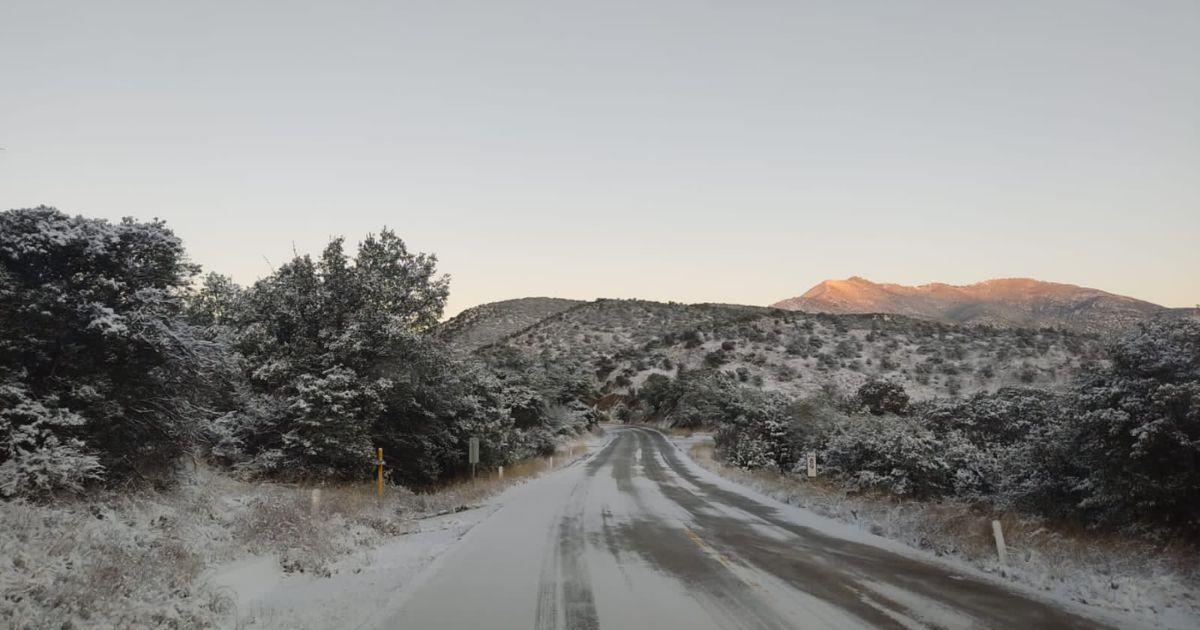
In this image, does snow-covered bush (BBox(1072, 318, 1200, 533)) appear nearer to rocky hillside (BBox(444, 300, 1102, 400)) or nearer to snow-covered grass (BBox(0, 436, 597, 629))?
snow-covered grass (BBox(0, 436, 597, 629))

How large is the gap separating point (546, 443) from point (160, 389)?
30.1 m

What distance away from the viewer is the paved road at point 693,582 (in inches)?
276

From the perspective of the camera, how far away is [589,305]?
13050cm

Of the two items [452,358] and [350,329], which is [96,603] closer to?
[350,329]

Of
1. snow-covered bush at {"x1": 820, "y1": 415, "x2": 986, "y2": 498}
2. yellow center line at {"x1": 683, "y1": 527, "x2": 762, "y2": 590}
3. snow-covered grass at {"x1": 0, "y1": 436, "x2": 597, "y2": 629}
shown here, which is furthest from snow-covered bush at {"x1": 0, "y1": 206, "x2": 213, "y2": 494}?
snow-covered bush at {"x1": 820, "y1": 415, "x2": 986, "y2": 498}

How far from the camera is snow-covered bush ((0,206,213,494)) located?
988cm

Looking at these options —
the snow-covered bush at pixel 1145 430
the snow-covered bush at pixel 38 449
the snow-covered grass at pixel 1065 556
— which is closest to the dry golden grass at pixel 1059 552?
the snow-covered grass at pixel 1065 556

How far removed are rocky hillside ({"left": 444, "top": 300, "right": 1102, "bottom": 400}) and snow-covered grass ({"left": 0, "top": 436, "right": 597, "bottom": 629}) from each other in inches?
562

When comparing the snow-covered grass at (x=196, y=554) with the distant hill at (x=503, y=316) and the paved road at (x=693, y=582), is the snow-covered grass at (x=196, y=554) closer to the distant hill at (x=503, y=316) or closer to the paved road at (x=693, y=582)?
the paved road at (x=693, y=582)

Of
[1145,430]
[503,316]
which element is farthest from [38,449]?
[503,316]

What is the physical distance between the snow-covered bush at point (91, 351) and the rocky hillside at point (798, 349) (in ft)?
47.4

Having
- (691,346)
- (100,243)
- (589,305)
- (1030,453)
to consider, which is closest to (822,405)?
(1030,453)

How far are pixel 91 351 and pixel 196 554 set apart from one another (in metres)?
4.79

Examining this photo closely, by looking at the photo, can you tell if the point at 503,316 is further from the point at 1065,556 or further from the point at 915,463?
the point at 1065,556
